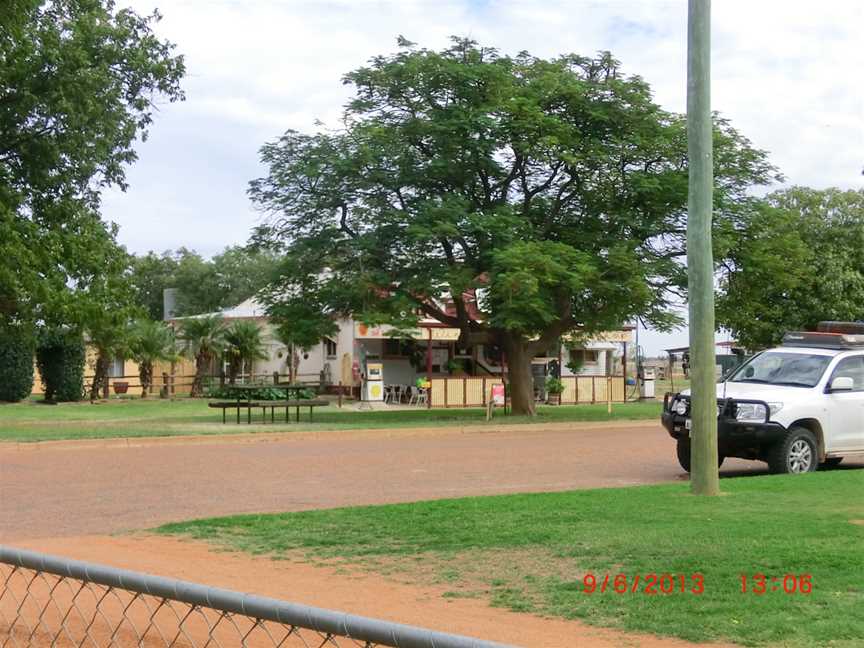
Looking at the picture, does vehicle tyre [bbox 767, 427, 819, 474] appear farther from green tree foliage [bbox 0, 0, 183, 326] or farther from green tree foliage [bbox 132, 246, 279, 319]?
green tree foliage [bbox 132, 246, 279, 319]

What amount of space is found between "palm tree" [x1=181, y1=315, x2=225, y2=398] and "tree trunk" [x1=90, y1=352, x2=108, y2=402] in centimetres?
400

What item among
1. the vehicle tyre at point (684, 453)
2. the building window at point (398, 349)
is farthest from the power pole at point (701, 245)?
the building window at point (398, 349)

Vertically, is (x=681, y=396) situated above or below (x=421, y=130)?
below

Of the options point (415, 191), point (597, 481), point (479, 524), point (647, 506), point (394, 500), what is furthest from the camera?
point (415, 191)

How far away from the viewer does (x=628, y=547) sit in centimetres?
854

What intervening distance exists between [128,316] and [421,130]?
28.8 feet

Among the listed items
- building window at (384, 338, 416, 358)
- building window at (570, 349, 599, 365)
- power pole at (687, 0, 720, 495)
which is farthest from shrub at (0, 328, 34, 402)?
power pole at (687, 0, 720, 495)

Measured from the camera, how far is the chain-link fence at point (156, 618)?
10.5 feet

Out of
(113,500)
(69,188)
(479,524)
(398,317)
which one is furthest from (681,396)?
(69,188)

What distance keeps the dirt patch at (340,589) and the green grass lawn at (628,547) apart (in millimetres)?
211

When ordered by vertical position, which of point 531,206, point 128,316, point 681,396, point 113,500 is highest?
point 531,206

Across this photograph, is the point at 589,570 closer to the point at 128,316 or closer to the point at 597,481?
the point at 597,481

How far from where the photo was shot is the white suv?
14.7 meters

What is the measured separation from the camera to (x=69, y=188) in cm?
3011
